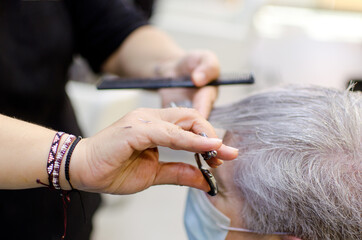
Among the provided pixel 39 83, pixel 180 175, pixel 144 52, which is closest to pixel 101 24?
pixel 144 52

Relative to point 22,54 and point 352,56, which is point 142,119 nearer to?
point 22,54

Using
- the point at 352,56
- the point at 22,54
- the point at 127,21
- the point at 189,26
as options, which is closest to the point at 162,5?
the point at 189,26

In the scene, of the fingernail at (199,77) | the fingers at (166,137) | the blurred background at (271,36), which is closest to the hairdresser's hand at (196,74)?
the fingernail at (199,77)

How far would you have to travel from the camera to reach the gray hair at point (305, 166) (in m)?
0.79

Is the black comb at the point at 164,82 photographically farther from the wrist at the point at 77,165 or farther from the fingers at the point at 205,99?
the wrist at the point at 77,165

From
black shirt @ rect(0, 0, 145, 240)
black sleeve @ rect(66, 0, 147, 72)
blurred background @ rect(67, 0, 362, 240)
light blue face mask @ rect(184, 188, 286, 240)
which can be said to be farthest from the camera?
blurred background @ rect(67, 0, 362, 240)

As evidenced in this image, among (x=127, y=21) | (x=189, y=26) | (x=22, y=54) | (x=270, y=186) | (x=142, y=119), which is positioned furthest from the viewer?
(x=189, y=26)

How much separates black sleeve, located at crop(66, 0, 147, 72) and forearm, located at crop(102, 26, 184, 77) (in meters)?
0.03

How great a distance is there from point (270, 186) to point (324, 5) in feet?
10.4

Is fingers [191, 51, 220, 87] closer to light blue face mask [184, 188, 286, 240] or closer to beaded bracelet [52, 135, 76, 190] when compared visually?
light blue face mask [184, 188, 286, 240]

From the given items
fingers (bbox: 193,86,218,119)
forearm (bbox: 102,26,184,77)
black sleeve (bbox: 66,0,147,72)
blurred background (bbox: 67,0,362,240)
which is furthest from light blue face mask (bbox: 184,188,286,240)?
blurred background (bbox: 67,0,362,240)

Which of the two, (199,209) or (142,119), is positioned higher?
(142,119)

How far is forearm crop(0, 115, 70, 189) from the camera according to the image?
2.24ft

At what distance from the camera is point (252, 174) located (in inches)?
33.9
